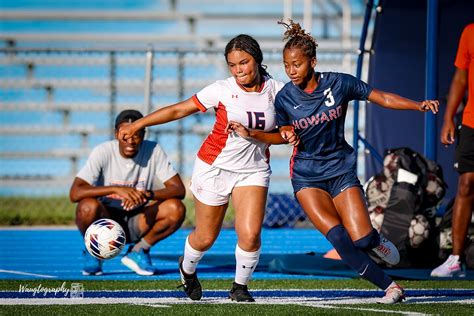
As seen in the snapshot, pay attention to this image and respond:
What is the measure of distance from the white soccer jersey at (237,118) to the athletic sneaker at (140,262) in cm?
205

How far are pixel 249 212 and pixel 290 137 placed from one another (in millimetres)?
601

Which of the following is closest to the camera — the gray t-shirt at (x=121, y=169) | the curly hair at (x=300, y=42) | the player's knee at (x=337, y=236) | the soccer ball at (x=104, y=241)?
the player's knee at (x=337, y=236)

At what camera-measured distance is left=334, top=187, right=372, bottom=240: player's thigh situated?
621 cm

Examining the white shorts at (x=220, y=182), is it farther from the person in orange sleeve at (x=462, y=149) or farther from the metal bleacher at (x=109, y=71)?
the metal bleacher at (x=109, y=71)

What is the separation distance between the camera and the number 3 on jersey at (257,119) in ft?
20.9

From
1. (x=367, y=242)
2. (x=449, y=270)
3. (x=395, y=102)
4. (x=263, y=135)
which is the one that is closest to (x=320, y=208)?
(x=367, y=242)

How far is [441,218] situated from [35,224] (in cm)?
600

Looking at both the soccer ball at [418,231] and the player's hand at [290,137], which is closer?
the player's hand at [290,137]

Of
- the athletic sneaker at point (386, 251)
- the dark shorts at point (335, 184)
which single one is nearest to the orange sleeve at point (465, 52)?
the dark shorts at point (335, 184)

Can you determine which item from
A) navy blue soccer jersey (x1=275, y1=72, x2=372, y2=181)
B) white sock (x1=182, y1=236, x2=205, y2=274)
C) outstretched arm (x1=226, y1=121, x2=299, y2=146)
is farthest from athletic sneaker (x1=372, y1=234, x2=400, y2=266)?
white sock (x1=182, y1=236, x2=205, y2=274)

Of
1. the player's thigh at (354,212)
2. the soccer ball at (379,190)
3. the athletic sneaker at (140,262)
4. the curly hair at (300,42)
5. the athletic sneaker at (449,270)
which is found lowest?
the athletic sneaker at (140,262)

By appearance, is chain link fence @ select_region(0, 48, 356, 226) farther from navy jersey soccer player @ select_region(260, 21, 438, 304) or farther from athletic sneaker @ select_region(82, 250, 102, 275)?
navy jersey soccer player @ select_region(260, 21, 438, 304)

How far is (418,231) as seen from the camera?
8.44 m

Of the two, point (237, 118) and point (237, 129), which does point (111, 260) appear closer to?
point (237, 118)
